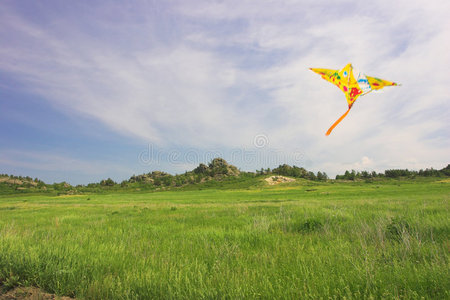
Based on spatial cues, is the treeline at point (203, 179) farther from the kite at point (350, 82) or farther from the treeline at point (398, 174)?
the kite at point (350, 82)

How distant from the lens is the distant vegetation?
104450mm

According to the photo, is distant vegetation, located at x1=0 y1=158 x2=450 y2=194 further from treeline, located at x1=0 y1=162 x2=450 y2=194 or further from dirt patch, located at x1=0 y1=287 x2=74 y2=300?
dirt patch, located at x1=0 y1=287 x2=74 y2=300

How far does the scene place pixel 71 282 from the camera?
3443mm

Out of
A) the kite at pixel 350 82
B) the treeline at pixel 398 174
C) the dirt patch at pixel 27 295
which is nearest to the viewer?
the dirt patch at pixel 27 295

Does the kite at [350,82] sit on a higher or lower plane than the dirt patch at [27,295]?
higher

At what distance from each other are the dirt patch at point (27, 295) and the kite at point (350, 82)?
8326 millimetres

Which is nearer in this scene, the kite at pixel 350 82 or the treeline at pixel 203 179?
the kite at pixel 350 82

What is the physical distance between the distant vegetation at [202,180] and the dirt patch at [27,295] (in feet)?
323

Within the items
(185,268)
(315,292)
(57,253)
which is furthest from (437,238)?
(57,253)

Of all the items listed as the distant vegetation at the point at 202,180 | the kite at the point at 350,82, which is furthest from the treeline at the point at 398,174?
the kite at the point at 350,82

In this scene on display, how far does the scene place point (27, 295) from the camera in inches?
124

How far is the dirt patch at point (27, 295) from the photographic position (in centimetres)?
307

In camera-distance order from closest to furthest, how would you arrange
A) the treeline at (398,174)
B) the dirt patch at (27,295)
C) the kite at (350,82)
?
the dirt patch at (27,295), the kite at (350,82), the treeline at (398,174)

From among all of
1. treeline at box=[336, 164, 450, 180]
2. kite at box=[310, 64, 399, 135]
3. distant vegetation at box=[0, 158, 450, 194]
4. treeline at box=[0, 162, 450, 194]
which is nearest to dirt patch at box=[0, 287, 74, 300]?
kite at box=[310, 64, 399, 135]
